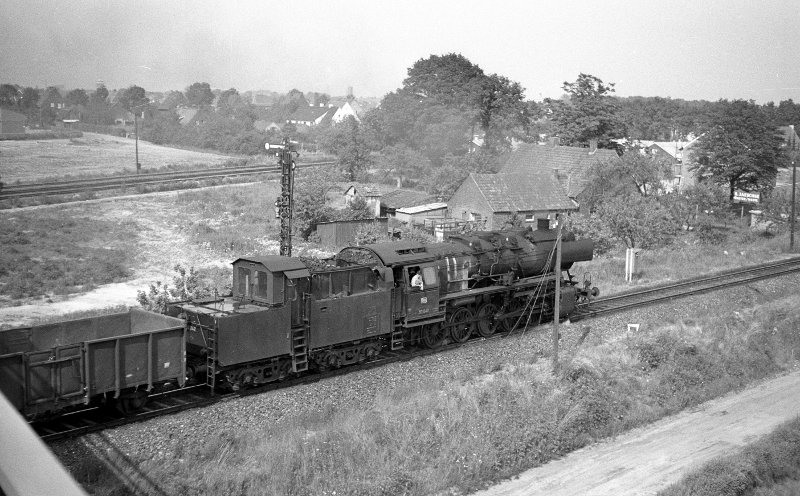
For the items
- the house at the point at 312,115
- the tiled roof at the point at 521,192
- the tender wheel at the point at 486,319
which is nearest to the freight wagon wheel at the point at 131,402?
the tender wheel at the point at 486,319

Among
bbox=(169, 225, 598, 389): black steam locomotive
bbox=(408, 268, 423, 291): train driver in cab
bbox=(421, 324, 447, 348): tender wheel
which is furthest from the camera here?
bbox=(421, 324, 447, 348): tender wheel

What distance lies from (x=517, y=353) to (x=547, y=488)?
26.5 feet

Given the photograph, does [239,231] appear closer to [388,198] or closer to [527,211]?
[388,198]

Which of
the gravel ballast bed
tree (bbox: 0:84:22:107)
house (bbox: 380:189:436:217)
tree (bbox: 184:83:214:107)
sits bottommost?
the gravel ballast bed

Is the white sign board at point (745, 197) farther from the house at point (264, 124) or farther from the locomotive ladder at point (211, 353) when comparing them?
the house at point (264, 124)

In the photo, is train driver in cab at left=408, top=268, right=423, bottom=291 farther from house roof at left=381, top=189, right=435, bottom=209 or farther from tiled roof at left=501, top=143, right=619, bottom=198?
tiled roof at left=501, top=143, right=619, bottom=198

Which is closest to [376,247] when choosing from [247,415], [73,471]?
[247,415]

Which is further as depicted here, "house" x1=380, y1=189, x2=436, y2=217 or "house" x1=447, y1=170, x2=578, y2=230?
"house" x1=380, y1=189, x2=436, y2=217

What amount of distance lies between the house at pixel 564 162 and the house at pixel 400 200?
33.5 ft

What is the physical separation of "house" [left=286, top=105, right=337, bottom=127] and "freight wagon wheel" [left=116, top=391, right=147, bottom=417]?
10957 cm

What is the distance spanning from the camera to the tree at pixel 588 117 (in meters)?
66.3

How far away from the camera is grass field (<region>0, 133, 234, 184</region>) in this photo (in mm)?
46625

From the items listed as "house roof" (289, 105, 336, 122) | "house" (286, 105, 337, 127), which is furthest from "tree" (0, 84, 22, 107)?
"house roof" (289, 105, 336, 122)

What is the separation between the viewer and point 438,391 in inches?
671
